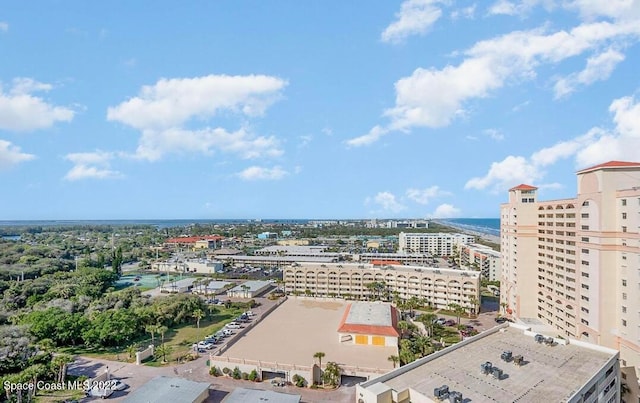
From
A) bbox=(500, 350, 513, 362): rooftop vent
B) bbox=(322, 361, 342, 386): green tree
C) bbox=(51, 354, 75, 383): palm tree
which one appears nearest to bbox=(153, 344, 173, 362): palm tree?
bbox=(51, 354, 75, 383): palm tree

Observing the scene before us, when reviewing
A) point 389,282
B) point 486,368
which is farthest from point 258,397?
point 389,282

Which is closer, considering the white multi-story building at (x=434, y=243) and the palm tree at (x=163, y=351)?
the palm tree at (x=163, y=351)

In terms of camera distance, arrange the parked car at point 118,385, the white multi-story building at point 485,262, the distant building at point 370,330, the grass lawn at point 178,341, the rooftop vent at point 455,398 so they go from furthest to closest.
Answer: the white multi-story building at point 485,262 → the distant building at point 370,330 → the grass lawn at point 178,341 → the parked car at point 118,385 → the rooftop vent at point 455,398

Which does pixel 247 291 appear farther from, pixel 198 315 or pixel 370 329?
pixel 370 329

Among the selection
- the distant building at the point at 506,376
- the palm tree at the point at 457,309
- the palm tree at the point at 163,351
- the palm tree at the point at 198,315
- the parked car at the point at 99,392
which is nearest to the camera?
the distant building at the point at 506,376

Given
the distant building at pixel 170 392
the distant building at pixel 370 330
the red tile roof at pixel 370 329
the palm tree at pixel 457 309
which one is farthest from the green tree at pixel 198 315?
the palm tree at pixel 457 309

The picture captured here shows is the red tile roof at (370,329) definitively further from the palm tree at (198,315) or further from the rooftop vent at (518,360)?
the palm tree at (198,315)

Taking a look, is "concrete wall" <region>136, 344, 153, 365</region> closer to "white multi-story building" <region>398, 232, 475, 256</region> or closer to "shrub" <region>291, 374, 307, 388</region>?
"shrub" <region>291, 374, 307, 388</region>
